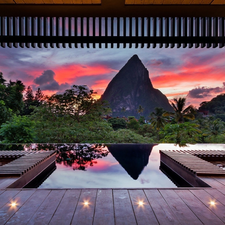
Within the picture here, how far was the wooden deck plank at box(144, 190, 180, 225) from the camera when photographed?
1593mm

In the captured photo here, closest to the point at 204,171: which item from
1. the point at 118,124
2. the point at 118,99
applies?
the point at 118,124

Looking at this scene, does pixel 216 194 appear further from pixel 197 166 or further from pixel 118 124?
pixel 118 124

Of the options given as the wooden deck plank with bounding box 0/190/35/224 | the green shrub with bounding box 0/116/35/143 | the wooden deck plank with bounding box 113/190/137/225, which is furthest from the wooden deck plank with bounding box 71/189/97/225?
the green shrub with bounding box 0/116/35/143

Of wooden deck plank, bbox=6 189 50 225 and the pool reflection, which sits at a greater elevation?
wooden deck plank, bbox=6 189 50 225

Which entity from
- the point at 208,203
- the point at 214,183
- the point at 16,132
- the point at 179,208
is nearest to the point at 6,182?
the point at 179,208

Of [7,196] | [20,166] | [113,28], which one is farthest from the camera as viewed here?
[20,166]

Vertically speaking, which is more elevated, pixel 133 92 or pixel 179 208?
pixel 133 92

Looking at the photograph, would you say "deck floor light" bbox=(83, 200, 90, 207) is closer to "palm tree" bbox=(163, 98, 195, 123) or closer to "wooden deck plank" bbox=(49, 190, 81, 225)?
"wooden deck plank" bbox=(49, 190, 81, 225)

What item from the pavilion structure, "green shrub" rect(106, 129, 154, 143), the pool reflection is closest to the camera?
the pavilion structure

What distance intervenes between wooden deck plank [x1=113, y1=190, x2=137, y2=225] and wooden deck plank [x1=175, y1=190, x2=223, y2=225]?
584mm

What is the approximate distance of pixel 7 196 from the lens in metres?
2.04

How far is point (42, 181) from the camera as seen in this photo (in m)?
3.23

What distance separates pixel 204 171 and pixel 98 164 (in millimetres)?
2288

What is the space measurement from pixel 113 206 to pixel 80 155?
128 inches
